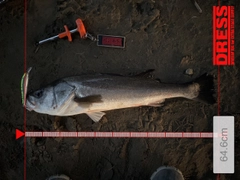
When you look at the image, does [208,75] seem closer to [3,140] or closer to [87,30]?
[87,30]

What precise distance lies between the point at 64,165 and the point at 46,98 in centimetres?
104

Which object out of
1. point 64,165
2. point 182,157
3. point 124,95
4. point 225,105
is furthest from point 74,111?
point 225,105

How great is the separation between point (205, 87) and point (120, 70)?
44.0 inches

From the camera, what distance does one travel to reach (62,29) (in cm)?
362

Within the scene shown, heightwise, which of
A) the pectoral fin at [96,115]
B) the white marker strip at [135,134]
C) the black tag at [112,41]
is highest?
the black tag at [112,41]

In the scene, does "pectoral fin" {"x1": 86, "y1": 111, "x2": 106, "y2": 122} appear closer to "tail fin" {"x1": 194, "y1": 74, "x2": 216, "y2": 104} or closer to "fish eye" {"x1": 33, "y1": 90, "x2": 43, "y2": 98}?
"fish eye" {"x1": 33, "y1": 90, "x2": 43, "y2": 98}

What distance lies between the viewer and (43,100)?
3223 mm

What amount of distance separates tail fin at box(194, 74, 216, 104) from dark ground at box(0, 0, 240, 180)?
0.57 ft

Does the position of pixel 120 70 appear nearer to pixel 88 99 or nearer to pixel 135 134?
pixel 88 99

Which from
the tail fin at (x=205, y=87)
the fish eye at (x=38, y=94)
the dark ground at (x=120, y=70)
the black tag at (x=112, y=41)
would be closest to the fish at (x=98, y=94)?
the fish eye at (x=38, y=94)

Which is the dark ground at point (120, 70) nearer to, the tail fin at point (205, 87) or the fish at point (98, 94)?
the tail fin at point (205, 87)

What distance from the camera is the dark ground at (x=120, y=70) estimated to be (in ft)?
11.9

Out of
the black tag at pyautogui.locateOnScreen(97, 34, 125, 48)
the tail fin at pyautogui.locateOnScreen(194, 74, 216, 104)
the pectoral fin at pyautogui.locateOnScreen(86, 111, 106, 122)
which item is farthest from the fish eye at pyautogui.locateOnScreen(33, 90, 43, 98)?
the tail fin at pyautogui.locateOnScreen(194, 74, 216, 104)

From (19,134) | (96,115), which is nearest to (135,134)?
(96,115)
